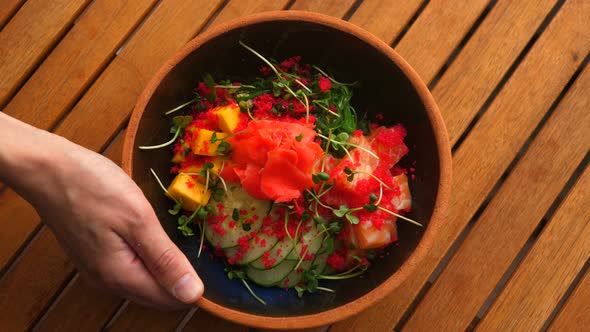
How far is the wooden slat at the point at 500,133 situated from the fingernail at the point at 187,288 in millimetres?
421

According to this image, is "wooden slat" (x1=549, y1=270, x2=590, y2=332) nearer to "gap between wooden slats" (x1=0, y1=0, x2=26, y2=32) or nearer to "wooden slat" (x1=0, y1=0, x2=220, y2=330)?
"wooden slat" (x1=0, y1=0, x2=220, y2=330)

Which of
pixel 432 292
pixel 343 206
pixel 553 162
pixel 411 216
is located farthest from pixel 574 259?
pixel 343 206

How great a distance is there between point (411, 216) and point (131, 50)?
0.78 meters

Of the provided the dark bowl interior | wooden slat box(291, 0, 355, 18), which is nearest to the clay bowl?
the dark bowl interior

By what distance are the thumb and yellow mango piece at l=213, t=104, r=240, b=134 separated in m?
0.22

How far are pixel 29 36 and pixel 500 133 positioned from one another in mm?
1185

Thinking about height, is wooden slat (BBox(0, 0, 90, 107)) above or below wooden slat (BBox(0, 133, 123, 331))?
above

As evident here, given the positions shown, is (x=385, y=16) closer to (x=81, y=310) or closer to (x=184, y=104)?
(x=184, y=104)

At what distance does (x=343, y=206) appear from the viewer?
999 millimetres

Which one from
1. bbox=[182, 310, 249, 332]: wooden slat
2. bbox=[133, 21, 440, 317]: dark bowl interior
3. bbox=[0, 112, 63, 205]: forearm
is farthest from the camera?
bbox=[182, 310, 249, 332]: wooden slat

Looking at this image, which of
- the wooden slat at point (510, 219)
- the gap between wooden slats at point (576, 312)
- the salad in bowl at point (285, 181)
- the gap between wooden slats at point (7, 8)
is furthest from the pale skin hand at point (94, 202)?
the gap between wooden slats at point (576, 312)

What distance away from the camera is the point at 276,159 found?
0.94 metres

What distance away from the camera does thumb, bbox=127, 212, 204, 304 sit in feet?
3.03

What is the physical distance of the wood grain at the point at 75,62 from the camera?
1.25 m
